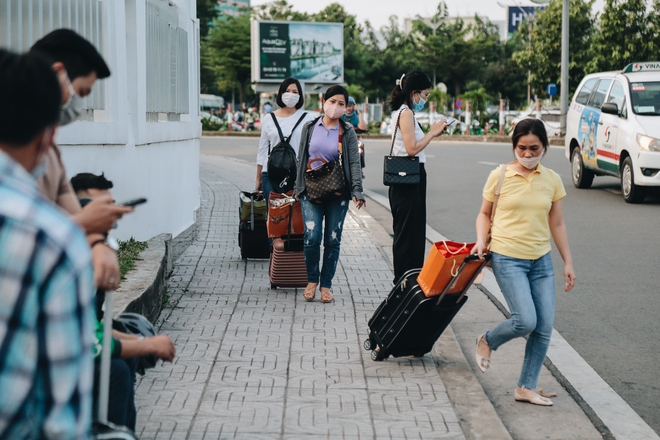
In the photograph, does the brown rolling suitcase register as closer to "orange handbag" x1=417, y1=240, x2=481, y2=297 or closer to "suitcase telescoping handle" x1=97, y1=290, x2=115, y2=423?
"orange handbag" x1=417, y1=240, x2=481, y2=297

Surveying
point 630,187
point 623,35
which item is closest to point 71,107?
point 630,187

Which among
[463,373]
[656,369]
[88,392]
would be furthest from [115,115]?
[88,392]

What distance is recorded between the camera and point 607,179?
18.3m

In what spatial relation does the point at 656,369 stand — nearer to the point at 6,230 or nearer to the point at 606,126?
the point at 6,230

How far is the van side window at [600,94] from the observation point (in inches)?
608

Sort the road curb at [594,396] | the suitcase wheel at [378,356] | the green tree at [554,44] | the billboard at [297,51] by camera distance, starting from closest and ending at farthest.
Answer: the road curb at [594,396] → the suitcase wheel at [378,356] → the green tree at [554,44] → the billboard at [297,51]

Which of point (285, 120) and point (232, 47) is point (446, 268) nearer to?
point (285, 120)

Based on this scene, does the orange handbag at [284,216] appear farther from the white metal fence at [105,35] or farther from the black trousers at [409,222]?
the white metal fence at [105,35]

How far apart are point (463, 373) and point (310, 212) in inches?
87.1

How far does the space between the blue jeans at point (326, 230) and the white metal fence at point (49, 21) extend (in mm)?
1896

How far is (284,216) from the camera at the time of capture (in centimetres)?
761

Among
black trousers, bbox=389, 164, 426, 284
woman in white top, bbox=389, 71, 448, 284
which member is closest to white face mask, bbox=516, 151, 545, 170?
woman in white top, bbox=389, 71, 448, 284

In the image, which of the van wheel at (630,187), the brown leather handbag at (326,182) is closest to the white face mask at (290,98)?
the brown leather handbag at (326,182)

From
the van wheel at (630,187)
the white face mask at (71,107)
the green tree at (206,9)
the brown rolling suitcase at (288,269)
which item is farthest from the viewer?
the green tree at (206,9)
